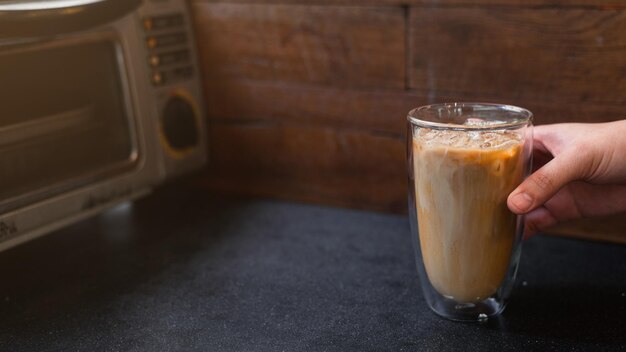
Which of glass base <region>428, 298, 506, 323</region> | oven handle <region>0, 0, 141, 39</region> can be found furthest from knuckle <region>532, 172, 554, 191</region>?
oven handle <region>0, 0, 141, 39</region>

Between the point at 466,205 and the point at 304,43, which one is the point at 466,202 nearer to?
the point at 466,205

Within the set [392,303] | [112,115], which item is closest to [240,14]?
[112,115]

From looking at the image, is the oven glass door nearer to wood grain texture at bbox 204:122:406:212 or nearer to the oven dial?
the oven dial

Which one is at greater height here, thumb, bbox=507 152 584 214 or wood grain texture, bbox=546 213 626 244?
thumb, bbox=507 152 584 214

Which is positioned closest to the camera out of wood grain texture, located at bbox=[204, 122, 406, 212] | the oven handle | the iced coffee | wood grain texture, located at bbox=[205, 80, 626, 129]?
the iced coffee

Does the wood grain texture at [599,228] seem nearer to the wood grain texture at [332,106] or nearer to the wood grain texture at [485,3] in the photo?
the wood grain texture at [332,106]

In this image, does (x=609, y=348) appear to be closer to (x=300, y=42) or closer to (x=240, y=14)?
(x=300, y=42)
